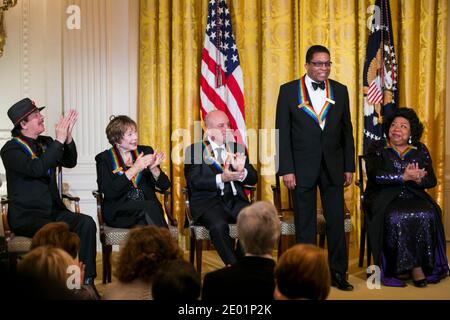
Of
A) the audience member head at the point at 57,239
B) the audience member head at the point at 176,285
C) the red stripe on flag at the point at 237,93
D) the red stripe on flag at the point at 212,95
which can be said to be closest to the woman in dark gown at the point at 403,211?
the red stripe on flag at the point at 237,93

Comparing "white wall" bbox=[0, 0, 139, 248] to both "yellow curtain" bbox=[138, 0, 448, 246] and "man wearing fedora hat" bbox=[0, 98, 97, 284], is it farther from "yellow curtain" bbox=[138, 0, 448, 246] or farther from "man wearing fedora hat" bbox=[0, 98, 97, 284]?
"man wearing fedora hat" bbox=[0, 98, 97, 284]

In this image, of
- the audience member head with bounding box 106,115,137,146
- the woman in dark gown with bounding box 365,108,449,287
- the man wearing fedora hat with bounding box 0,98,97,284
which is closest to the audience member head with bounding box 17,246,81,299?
the man wearing fedora hat with bounding box 0,98,97,284

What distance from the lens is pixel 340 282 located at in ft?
17.9

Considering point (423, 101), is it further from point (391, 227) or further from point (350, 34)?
point (391, 227)

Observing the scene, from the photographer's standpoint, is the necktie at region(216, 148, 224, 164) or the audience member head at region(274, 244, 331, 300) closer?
the audience member head at region(274, 244, 331, 300)

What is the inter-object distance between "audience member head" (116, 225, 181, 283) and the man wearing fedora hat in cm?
224

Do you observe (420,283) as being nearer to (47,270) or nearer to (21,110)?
(21,110)

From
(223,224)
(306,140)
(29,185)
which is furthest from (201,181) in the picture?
(29,185)

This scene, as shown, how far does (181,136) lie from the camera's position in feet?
23.0

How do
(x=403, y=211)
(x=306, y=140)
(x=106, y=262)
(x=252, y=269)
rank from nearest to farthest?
(x=252, y=269) → (x=306, y=140) → (x=106, y=262) → (x=403, y=211)

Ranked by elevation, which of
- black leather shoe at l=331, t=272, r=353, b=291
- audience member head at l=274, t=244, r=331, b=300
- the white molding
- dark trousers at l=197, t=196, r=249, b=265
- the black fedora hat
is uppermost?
the white molding

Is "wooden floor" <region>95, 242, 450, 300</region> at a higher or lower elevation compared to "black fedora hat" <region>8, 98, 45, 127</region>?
lower

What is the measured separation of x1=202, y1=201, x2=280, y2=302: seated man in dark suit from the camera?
118 inches

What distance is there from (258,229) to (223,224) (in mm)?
2243
